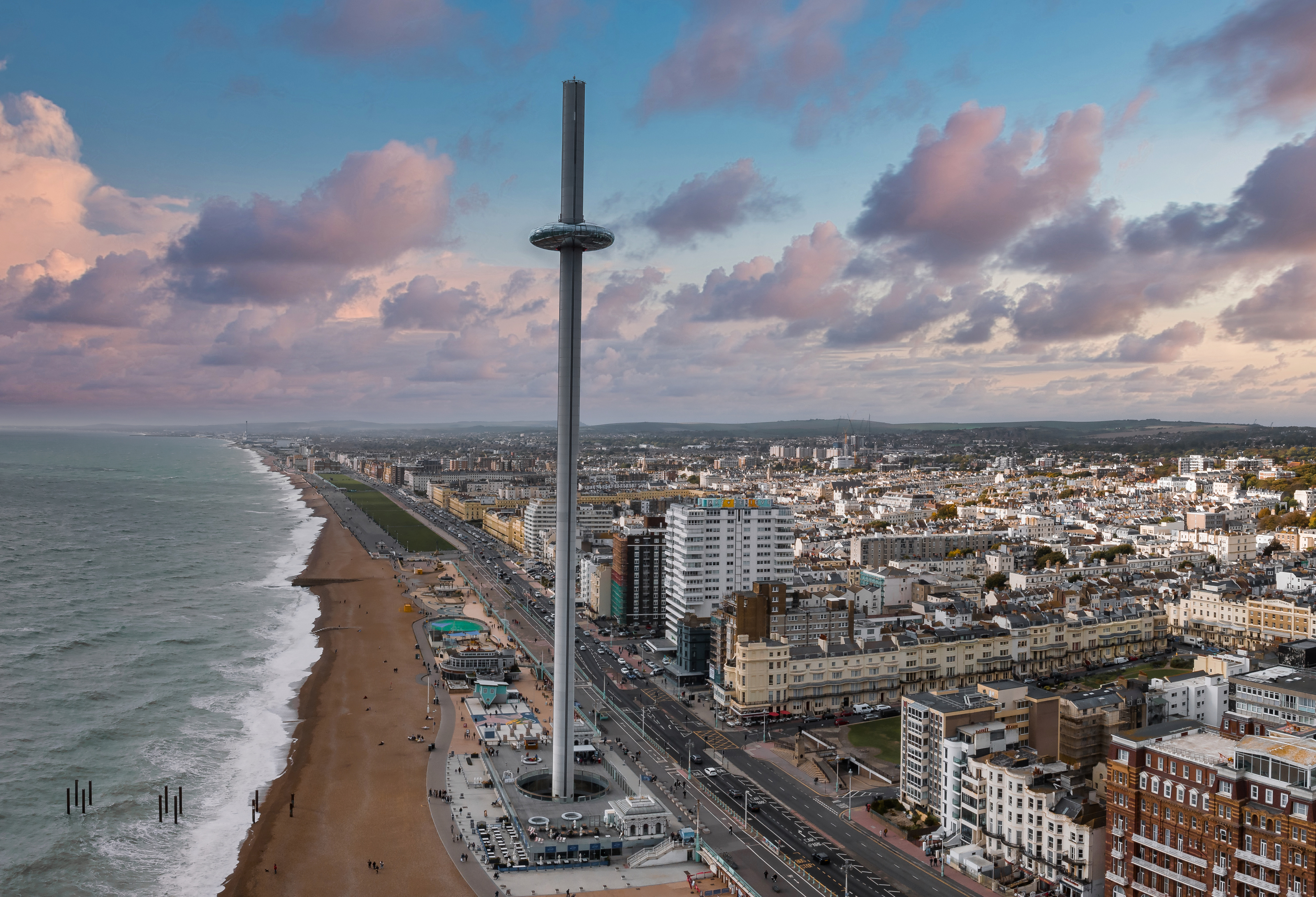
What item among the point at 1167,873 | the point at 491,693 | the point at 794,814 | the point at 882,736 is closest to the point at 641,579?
the point at 491,693

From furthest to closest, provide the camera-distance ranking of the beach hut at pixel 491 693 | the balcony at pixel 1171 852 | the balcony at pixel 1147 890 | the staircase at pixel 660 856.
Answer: the beach hut at pixel 491 693
the staircase at pixel 660 856
the balcony at pixel 1147 890
the balcony at pixel 1171 852

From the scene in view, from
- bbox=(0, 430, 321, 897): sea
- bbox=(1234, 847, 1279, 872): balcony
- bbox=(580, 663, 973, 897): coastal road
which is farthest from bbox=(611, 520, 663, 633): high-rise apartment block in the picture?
bbox=(1234, 847, 1279, 872): balcony

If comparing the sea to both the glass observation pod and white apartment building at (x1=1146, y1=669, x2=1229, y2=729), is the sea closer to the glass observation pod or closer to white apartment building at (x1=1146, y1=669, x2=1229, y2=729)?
the glass observation pod

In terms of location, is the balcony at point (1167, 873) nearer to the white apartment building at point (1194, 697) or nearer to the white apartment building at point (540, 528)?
the white apartment building at point (1194, 697)

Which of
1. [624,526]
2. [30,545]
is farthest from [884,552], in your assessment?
[30,545]

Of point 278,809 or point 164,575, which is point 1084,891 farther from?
point 164,575

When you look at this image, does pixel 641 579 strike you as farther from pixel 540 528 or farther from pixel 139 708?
pixel 540 528

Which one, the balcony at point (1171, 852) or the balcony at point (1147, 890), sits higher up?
the balcony at point (1171, 852)

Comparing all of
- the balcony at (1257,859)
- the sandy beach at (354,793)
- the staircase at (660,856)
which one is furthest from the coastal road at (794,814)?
the sandy beach at (354,793)
